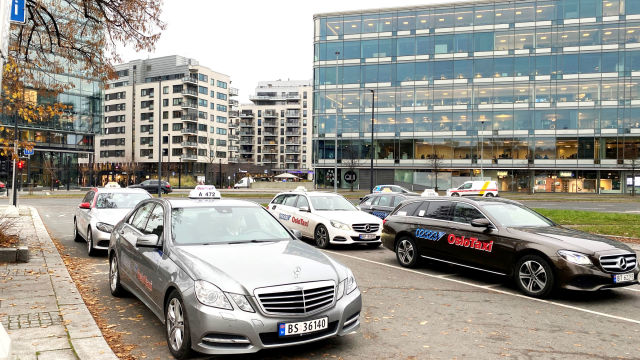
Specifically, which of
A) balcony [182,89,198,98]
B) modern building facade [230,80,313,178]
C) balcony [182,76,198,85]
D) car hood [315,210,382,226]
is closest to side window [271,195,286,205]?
car hood [315,210,382,226]

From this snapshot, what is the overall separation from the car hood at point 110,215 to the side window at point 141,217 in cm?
418

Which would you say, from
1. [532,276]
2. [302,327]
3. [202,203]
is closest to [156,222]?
[202,203]

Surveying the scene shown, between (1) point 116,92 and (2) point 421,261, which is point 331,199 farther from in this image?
(1) point 116,92

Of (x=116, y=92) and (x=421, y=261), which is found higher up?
(x=116, y=92)

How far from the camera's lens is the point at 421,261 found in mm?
9578

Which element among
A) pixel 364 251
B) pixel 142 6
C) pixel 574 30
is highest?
pixel 574 30

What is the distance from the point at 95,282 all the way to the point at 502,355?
654 centimetres

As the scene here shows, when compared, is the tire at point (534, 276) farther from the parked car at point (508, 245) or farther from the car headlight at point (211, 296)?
the car headlight at point (211, 296)

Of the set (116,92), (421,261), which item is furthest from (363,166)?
(116,92)

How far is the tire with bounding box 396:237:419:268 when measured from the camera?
31.4ft

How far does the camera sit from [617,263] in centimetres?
686

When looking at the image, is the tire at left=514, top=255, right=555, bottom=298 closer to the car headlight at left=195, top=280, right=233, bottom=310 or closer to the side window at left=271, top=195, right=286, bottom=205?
Result: the car headlight at left=195, top=280, right=233, bottom=310

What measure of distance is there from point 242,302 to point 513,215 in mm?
5976

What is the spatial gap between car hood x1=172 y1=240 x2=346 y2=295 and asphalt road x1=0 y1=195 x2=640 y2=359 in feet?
2.74
